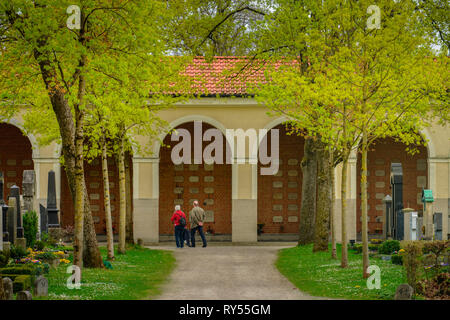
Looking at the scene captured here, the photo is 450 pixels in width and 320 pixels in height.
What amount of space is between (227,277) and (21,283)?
5.10 meters

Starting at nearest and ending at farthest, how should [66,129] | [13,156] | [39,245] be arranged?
[66,129] → [39,245] → [13,156]

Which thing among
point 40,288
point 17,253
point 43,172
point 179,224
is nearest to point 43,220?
point 43,172

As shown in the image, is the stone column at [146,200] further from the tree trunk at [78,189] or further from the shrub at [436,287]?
the shrub at [436,287]

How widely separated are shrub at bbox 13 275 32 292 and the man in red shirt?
38.1ft

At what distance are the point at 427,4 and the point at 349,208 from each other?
33.0ft

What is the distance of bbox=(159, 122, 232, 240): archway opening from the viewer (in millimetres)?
29297

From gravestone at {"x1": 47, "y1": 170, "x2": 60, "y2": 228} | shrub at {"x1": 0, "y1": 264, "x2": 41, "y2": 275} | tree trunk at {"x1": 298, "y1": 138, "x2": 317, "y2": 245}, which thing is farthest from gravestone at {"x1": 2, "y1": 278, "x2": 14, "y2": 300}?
tree trunk at {"x1": 298, "y1": 138, "x2": 317, "y2": 245}

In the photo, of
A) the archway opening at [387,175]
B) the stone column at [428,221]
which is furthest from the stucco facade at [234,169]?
the stone column at [428,221]

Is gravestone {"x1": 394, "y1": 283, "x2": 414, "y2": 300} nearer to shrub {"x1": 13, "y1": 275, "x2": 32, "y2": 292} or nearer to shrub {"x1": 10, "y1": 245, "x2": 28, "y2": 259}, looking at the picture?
shrub {"x1": 13, "y1": 275, "x2": 32, "y2": 292}

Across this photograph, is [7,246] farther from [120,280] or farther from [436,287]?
[436,287]

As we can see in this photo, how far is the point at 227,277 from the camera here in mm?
15656
